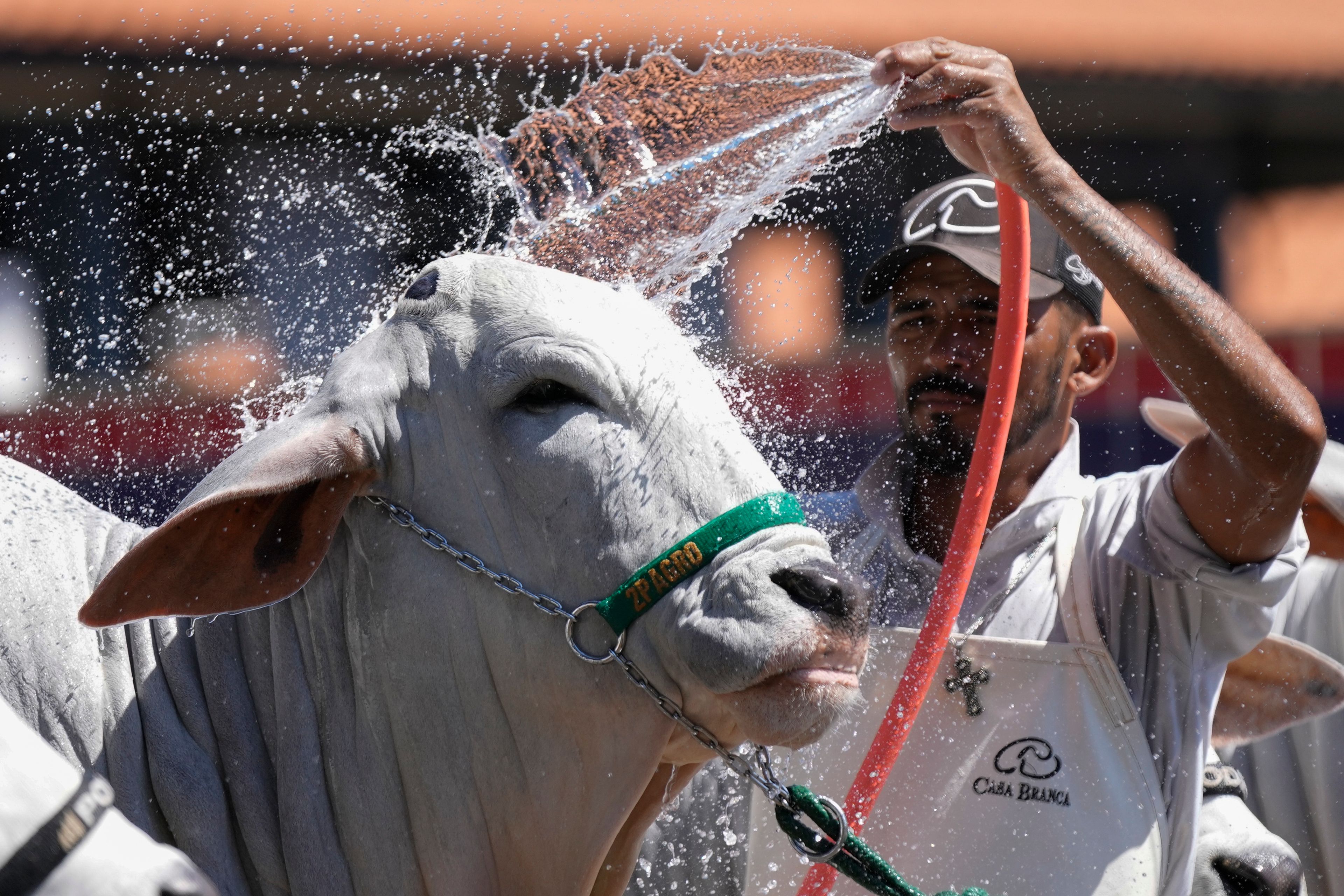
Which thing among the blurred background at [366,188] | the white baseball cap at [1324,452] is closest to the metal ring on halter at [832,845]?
the white baseball cap at [1324,452]

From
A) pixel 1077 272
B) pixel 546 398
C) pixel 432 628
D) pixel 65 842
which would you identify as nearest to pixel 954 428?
pixel 1077 272

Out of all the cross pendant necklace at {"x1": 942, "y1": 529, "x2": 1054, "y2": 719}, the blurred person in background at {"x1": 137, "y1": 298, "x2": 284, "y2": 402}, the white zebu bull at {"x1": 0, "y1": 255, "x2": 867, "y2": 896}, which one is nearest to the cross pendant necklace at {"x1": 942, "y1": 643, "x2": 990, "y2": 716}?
the cross pendant necklace at {"x1": 942, "y1": 529, "x2": 1054, "y2": 719}

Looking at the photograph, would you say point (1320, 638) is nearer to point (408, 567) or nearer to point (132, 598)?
point (408, 567)

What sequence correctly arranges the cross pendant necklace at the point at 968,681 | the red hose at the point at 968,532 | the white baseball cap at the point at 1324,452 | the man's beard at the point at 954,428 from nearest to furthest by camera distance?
the red hose at the point at 968,532
the cross pendant necklace at the point at 968,681
the man's beard at the point at 954,428
the white baseball cap at the point at 1324,452

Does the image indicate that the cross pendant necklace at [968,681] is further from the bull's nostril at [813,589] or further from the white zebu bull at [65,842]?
the white zebu bull at [65,842]

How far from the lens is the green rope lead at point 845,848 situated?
2.36 metres

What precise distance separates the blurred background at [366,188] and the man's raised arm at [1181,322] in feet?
13.9

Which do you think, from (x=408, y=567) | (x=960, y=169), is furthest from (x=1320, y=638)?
(x=960, y=169)

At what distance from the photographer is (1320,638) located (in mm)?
4410

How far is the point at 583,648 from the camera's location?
7.67ft

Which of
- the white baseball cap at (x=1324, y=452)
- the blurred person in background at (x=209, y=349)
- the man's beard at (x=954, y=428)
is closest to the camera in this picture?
the man's beard at (x=954, y=428)

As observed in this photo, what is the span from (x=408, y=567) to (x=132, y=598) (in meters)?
0.44

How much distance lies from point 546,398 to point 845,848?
3.00 feet

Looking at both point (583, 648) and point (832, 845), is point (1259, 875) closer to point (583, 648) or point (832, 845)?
point (832, 845)
